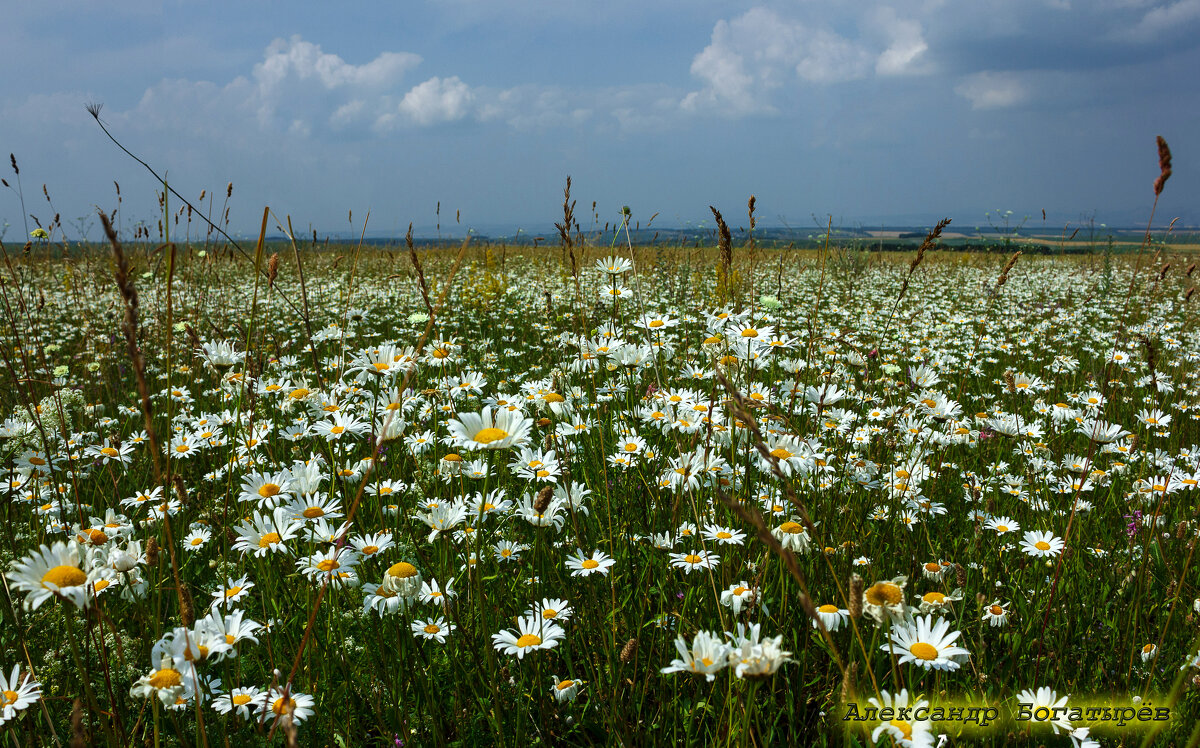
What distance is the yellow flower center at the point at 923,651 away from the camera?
1.25 m

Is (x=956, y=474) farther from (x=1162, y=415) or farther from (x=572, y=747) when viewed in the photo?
(x=572, y=747)

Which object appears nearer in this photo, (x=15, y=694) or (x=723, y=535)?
(x=15, y=694)

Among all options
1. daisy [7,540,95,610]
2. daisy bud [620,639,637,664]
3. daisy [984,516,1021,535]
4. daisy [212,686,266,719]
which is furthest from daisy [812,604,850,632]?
daisy [7,540,95,610]

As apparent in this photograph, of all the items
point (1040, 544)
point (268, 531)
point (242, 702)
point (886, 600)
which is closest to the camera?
point (886, 600)

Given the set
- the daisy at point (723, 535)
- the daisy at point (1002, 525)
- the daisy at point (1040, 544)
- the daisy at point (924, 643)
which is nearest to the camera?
the daisy at point (924, 643)

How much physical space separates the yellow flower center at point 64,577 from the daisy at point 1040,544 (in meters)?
2.69

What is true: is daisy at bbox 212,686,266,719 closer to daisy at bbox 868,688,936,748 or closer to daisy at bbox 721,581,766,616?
daisy at bbox 721,581,766,616

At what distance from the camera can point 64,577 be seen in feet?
3.44

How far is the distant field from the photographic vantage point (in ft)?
4.19

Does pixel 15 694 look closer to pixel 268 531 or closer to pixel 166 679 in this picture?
pixel 166 679

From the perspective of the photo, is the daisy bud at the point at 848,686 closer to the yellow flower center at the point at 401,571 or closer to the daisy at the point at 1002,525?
the yellow flower center at the point at 401,571

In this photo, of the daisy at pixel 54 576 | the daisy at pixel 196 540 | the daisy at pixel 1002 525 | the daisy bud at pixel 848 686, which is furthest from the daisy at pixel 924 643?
the daisy at pixel 196 540

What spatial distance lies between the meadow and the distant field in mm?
18

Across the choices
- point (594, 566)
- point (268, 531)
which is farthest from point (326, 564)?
point (594, 566)
